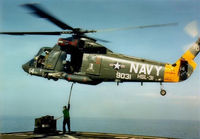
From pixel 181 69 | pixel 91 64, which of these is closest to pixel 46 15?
pixel 91 64

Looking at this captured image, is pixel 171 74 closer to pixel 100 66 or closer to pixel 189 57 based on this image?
pixel 189 57

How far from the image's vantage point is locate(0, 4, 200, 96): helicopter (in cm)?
1363

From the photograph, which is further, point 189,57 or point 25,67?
point 25,67

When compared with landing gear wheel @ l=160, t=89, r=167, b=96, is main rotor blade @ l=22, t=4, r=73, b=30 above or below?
above

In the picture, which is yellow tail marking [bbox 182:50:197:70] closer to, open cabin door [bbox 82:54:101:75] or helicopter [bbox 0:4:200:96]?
helicopter [bbox 0:4:200:96]

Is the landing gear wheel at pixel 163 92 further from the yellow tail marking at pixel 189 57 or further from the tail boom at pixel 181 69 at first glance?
the yellow tail marking at pixel 189 57

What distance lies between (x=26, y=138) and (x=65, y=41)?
724 cm

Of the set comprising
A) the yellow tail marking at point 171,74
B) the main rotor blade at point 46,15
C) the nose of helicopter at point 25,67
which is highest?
the main rotor blade at point 46,15

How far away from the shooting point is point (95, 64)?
1516 cm

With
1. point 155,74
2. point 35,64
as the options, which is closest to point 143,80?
point 155,74

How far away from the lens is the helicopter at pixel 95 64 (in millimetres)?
13633

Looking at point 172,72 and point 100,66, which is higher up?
point 100,66

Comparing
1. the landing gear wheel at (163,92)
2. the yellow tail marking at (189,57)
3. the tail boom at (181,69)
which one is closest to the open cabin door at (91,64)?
the landing gear wheel at (163,92)

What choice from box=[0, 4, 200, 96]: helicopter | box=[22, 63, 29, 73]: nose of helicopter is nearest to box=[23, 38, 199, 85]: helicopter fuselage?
box=[0, 4, 200, 96]: helicopter
